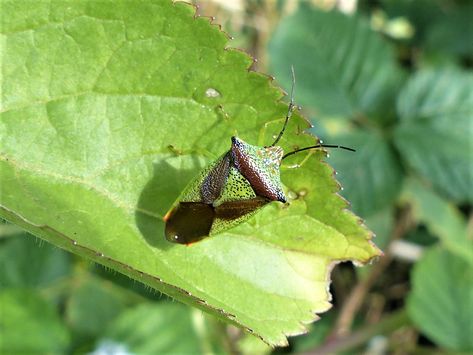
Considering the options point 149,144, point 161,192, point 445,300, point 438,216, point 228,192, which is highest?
point 149,144

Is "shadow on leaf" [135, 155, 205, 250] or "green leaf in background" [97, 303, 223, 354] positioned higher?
"shadow on leaf" [135, 155, 205, 250]

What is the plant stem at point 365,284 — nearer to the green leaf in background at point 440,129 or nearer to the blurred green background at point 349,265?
the blurred green background at point 349,265

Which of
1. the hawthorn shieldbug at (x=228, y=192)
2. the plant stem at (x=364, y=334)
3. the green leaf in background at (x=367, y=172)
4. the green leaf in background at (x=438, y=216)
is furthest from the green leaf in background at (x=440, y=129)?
the hawthorn shieldbug at (x=228, y=192)

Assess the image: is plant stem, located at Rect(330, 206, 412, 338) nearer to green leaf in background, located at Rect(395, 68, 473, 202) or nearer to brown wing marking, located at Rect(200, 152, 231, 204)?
green leaf in background, located at Rect(395, 68, 473, 202)

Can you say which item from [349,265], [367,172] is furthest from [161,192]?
[349,265]

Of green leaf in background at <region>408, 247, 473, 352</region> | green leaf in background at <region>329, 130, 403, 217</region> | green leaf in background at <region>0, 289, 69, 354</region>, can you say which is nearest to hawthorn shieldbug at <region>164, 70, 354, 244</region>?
green leaf in background at <region>329, 130, 403, 217</region>

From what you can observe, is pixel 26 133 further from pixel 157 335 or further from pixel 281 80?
pixel 281 80

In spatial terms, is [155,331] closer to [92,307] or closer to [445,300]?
[92,307]
